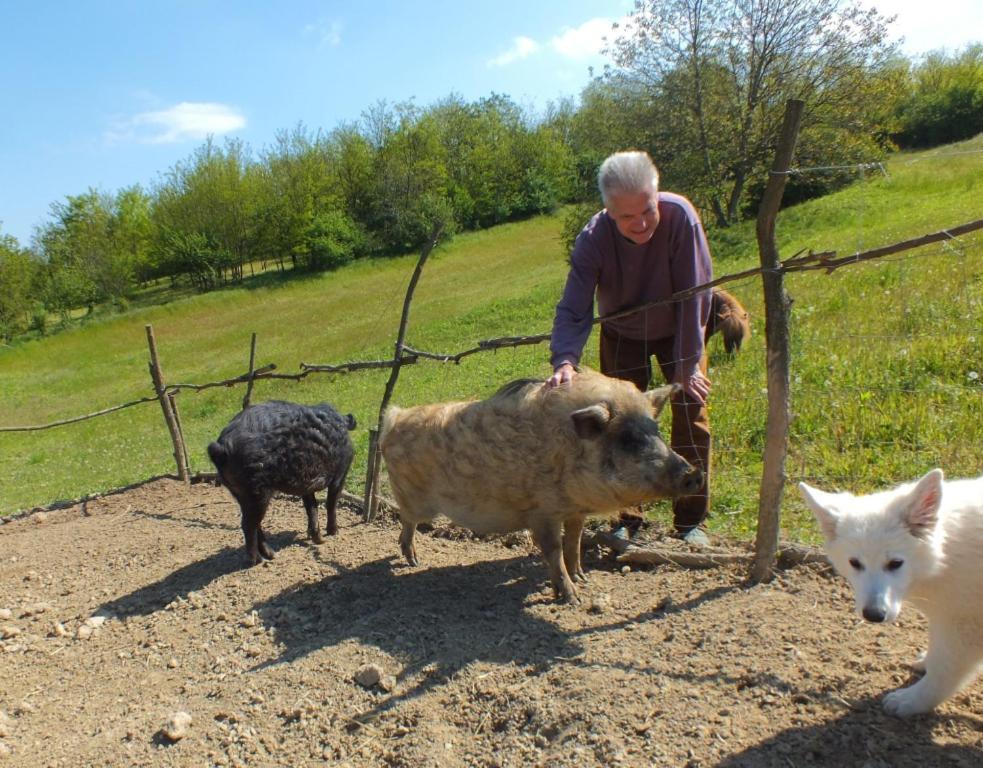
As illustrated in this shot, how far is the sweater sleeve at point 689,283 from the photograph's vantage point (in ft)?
14.6

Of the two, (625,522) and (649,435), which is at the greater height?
(649,435)

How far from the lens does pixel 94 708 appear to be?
4.09 meters

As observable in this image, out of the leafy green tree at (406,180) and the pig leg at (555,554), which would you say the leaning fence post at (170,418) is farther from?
the leafy green tree at (406,180)

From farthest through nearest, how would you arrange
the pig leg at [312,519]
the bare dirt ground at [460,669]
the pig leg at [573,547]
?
the pig leg at [312,519] < the pig leg at [573,547] < the bare dirt ground at [460,669]

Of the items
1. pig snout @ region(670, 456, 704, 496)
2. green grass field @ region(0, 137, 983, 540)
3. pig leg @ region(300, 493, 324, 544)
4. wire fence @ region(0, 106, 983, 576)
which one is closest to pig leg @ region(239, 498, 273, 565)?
pig leg @ region(300, 493, 324, 544)

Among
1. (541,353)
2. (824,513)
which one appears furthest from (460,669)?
(541,353)

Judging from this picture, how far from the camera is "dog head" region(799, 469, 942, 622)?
8.48ft

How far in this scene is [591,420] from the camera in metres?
4.10

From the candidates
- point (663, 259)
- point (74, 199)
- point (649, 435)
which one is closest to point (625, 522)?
point (649, 435)

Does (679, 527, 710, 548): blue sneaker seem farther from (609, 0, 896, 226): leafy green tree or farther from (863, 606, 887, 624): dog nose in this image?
(609, 0, 896, 226): leafy green tree

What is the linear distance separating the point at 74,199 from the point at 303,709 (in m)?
65.9

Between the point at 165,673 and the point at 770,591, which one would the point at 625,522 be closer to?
the point at 770,591

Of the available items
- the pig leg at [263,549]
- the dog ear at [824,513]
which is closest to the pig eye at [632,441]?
the dog ear at [824,513]

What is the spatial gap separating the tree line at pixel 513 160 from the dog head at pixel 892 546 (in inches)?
928
